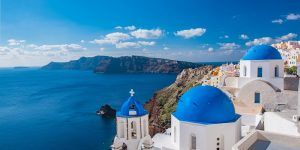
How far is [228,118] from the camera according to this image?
10.8m

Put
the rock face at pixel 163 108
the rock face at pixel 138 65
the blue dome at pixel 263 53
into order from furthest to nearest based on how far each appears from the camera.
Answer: the rock face at pixel 138 65 < the rock face at pixel 163 108 < the blue dome at pixel 263 53

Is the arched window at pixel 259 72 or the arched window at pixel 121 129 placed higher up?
the arched window at pixel 259 72

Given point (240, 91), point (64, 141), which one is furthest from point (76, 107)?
point (240, 91)

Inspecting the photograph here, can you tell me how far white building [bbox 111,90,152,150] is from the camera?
40.3 ft

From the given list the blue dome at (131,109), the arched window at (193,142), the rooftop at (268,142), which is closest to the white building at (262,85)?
the rooftop at (268,142)

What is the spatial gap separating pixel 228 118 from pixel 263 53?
7809 millimetres

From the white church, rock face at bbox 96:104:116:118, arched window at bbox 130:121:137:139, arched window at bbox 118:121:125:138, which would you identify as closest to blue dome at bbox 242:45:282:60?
the white church

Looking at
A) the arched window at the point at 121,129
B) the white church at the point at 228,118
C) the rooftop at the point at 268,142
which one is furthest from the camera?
the arched window at the point at 121,129

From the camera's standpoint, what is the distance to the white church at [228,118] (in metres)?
10.5

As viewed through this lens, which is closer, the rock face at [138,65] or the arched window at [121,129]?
the arched window at [121,129]

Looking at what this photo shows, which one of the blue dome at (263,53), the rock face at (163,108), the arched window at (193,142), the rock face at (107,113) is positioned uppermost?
the blue dome at (263,53)

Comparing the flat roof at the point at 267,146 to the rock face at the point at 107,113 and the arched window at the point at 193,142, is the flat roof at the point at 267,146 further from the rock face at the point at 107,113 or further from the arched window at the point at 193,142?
the rock face at the point at 107,113

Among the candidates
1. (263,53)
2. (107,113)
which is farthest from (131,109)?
(107,113)

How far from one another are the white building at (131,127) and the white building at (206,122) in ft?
5.28
